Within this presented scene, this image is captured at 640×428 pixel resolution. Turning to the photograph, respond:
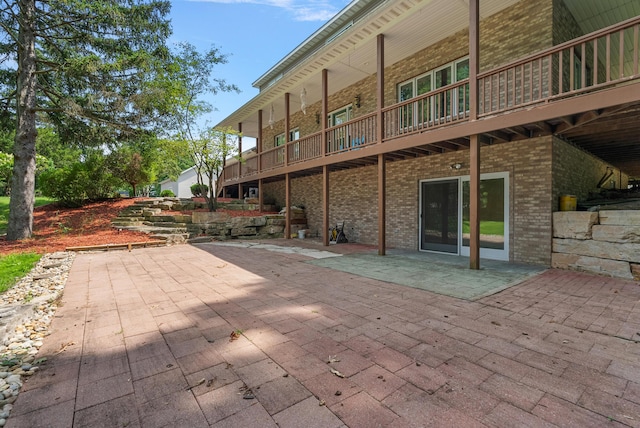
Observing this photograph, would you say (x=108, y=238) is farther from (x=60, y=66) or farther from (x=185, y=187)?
(x=185, y=187)

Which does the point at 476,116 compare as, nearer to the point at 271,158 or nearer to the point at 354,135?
the point at 354,135

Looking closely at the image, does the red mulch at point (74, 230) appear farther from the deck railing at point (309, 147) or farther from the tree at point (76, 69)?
the deck railing at point (309, 147)

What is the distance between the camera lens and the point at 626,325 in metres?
3.20

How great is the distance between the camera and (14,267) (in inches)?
230

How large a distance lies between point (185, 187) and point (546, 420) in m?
34.1

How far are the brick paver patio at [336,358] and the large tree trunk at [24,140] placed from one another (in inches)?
280

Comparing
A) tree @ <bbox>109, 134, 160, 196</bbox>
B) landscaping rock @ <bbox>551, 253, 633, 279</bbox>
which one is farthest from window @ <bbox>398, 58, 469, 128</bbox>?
tree @ <bbox>109, 134, 160, 196</bbox>

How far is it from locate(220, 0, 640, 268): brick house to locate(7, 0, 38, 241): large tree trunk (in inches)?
292

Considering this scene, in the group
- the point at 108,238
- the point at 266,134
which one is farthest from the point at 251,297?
the point at 266,134

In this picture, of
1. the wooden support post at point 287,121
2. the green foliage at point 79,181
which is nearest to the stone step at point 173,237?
the wooden support post at point 287,121

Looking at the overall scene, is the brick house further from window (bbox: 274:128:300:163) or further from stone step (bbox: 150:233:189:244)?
stone step (bbox: 150:233:189:244)

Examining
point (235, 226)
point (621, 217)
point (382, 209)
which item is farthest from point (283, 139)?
point (621, 217)

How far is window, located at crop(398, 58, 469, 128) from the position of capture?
25.1 feet

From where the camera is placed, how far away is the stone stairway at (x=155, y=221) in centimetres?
988
